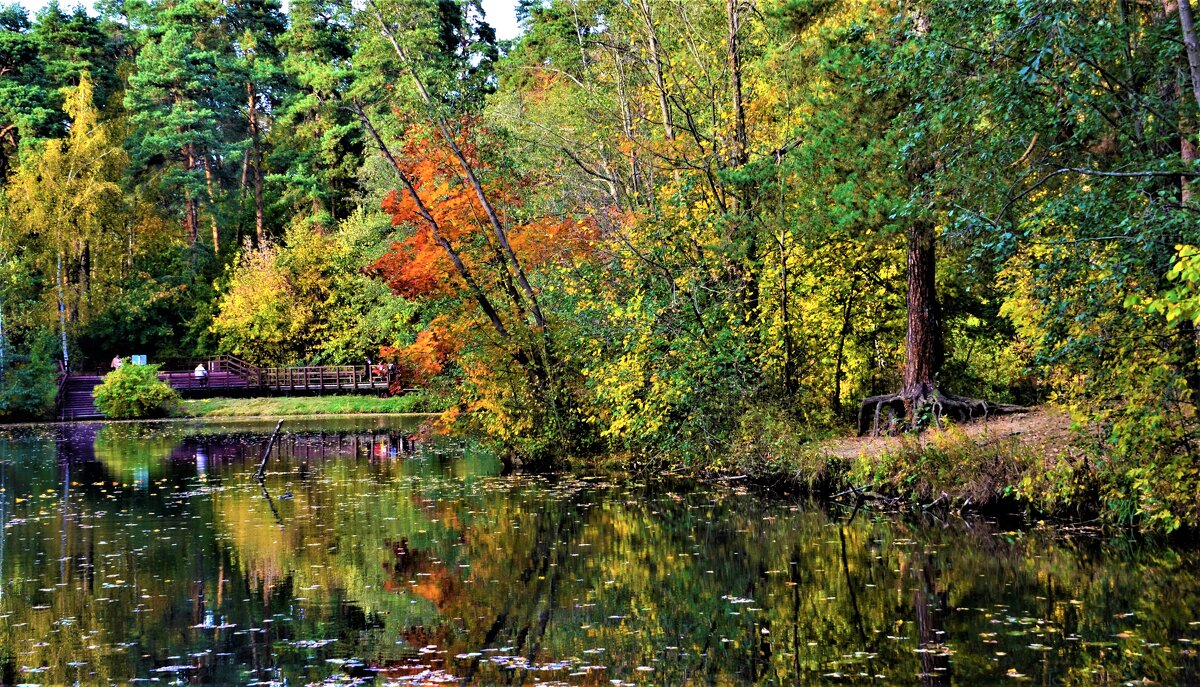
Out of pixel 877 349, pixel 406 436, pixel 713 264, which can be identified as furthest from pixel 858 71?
pixel 406 436

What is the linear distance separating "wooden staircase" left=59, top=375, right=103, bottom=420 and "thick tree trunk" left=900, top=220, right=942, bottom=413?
36116 mm

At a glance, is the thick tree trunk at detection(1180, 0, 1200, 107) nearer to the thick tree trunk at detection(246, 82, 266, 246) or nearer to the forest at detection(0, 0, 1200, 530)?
the forest at detection(0, 0, 1200, 530)

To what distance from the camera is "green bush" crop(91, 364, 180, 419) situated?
43.1 metres

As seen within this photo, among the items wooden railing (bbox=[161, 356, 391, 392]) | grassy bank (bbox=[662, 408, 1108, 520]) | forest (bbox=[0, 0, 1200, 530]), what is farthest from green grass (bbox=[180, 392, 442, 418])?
grassy bank (bbox=[662, 408, 1108, 520])

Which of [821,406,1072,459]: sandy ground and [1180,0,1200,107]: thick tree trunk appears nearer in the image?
[1180,0,1200,107]: thick tree trunk

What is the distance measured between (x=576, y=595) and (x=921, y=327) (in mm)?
8189

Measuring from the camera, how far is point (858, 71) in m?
15.4

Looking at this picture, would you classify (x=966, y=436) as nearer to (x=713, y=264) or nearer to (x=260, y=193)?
(x=713, y=264)

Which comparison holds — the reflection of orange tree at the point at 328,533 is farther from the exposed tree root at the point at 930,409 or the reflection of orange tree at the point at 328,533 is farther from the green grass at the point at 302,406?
the green grass at the point at 302,406

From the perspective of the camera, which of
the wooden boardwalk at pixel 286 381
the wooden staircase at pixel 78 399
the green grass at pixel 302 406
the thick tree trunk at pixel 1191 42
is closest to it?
the thick tree trunk at pixel 1191 42

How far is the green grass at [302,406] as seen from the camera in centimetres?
4491

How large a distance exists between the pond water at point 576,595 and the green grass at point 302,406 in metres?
27.4

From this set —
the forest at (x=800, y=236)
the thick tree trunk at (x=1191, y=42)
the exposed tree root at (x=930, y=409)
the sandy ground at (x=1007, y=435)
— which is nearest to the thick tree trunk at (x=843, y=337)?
the forest at (x=800, y=236)

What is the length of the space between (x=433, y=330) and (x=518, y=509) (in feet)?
19.5
